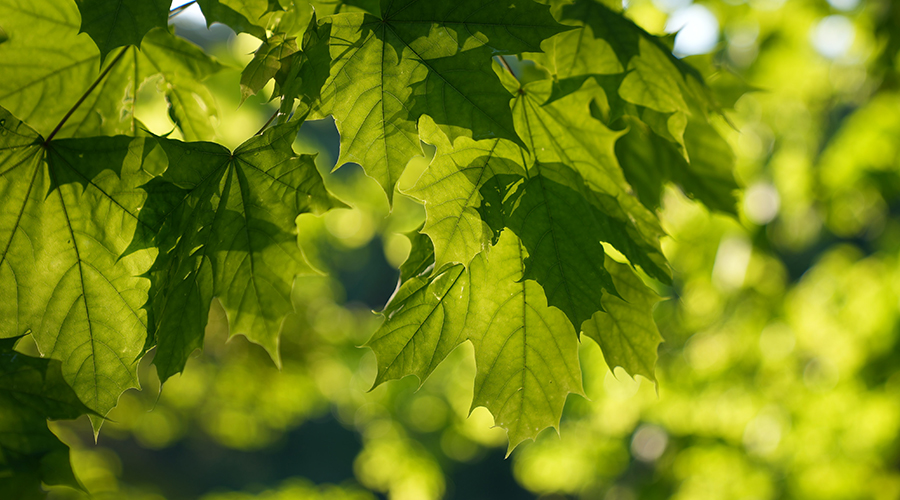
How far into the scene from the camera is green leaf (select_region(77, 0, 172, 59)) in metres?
0.88

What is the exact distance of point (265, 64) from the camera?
0.95 metres

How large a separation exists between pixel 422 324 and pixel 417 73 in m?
0.47

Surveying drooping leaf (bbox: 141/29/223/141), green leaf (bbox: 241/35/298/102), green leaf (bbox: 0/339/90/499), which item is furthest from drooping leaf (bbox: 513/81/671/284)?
green leaf (bbox: 0/339/90/499)

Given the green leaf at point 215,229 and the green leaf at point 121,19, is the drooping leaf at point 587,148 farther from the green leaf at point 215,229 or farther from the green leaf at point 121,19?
the green leaf at point 121,19

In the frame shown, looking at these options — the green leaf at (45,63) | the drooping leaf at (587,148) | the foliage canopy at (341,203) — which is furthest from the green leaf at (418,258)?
the green leaf at (45,63)

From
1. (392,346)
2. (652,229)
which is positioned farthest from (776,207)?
(392,346)

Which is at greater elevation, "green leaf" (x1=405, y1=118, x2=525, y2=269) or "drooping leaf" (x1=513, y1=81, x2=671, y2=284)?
"drooping leaf" (x1=513, y1=81, x2=671, y2=284)

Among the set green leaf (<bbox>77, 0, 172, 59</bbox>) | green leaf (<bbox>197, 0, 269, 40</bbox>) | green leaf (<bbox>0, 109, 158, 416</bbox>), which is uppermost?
green leaf (<bbox>197, 0, 269, 40</bbox>)

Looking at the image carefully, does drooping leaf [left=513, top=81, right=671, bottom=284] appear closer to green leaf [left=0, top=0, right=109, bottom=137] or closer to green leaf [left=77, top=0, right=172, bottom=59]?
green leaf [left=77, top=0, right=172, bottom=59]

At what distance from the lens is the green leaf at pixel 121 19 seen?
2.88 feet

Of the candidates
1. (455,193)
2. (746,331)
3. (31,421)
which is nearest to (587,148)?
(455,193)

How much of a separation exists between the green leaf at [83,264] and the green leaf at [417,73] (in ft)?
1.32

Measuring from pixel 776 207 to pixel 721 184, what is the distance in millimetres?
3127

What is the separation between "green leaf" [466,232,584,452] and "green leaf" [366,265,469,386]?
3 centimetres
